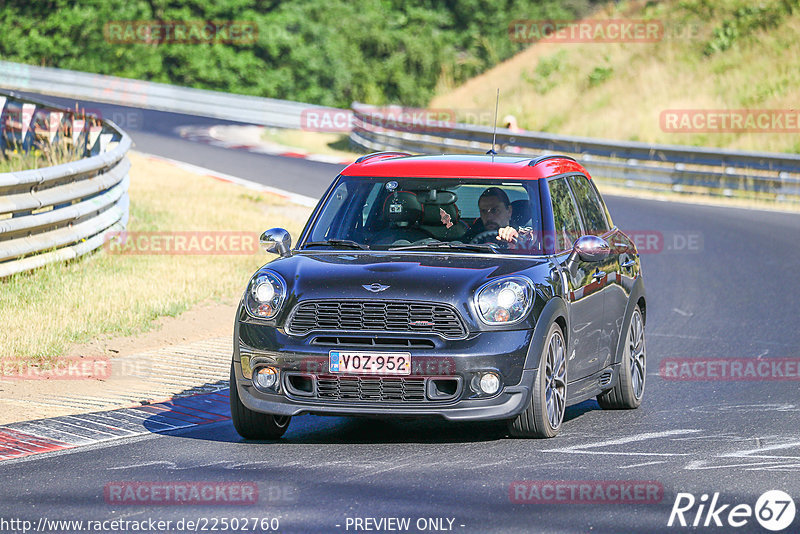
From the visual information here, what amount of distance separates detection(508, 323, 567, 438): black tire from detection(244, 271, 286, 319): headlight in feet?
5.05

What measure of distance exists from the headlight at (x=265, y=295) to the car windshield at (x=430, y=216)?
78 cm

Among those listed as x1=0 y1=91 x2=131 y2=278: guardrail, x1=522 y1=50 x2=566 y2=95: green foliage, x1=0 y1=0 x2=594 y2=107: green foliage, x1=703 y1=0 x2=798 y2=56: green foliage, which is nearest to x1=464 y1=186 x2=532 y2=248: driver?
x1=0 y1=91 x2=131 y2=278: guardrail

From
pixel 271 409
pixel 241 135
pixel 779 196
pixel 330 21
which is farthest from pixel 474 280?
pixel 330 21

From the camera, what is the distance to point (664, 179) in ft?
93.4

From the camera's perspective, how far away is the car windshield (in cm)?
834

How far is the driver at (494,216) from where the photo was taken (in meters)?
8.36

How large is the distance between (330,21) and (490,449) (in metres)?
62.3

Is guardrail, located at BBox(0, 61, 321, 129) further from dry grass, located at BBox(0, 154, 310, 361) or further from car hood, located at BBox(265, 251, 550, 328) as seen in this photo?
car hood, located at BBox(265, 251, 550, 328)

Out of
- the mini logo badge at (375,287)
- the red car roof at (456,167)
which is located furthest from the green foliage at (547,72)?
the mini logo badge at (375,287)

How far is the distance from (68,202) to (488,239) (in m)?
7.62

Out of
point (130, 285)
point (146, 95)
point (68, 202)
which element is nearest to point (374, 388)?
point (130, 285)

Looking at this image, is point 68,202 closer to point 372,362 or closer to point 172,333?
point 172,333

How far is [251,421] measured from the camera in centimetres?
789

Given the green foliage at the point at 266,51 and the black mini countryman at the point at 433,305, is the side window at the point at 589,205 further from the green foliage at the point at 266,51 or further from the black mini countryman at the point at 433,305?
the green foliage at the point at 266,51
